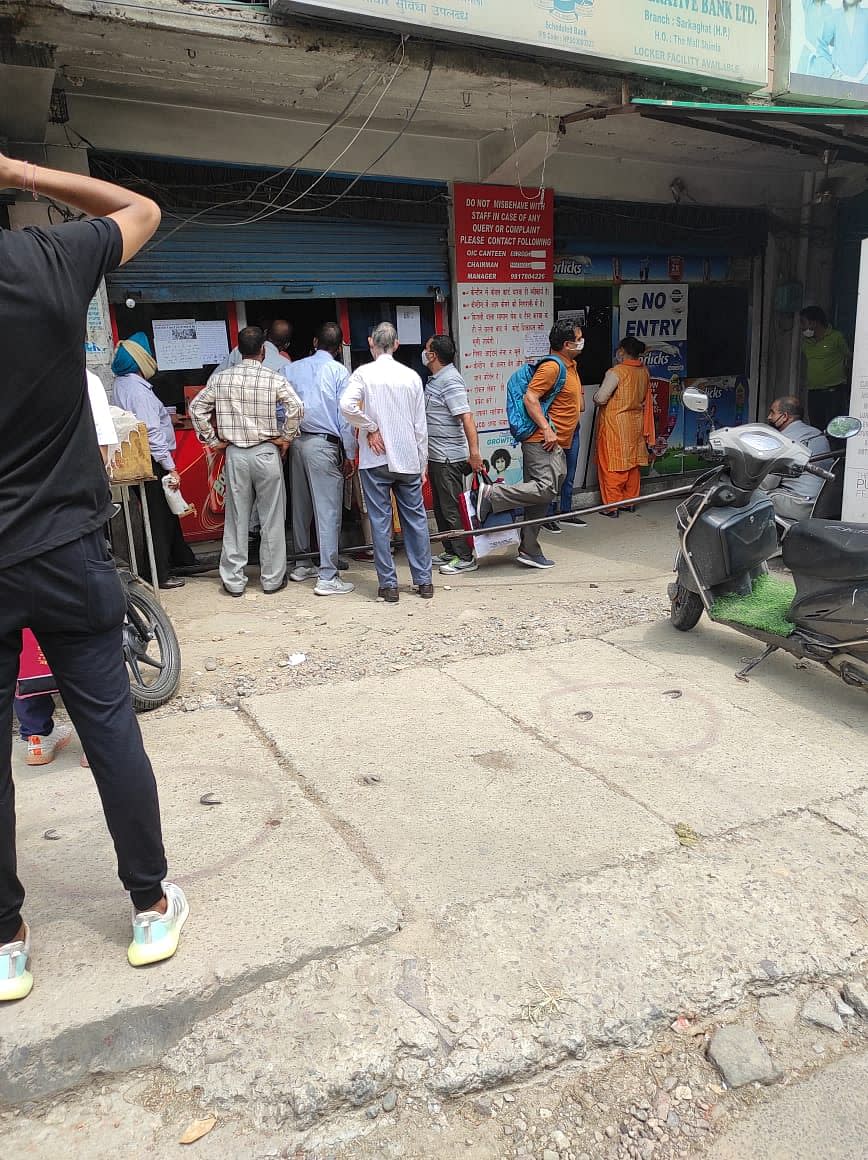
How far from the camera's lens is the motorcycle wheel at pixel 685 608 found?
5.11m

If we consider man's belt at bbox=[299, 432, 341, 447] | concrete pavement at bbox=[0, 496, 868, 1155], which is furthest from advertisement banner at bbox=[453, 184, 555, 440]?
concrete pavement at bbox=[0, 496, 868, 1155]

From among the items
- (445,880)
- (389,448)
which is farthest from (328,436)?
(445,880)

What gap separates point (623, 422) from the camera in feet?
28.6

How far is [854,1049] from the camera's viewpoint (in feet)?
7.78

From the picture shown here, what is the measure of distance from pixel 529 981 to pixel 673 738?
1.71m

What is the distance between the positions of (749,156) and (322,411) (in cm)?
596

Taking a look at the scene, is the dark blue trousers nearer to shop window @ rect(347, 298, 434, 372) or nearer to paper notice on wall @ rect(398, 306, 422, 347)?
shop window @ rect(347, 298, 434, 372)

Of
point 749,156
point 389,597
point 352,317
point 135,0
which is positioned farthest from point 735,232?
point 135,0

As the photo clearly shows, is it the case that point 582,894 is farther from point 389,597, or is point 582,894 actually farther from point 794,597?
point 389,597

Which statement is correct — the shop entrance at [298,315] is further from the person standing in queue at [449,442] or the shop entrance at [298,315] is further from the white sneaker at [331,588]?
the white sneaker at [331,588]

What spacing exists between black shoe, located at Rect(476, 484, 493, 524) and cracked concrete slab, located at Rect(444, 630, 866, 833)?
2.11m

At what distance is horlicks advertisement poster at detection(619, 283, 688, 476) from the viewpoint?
949cm

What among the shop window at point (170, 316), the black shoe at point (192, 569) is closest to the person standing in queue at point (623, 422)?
the shop window at point (170, 316)

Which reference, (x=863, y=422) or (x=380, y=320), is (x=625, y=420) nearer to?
(x=380, y=320)
